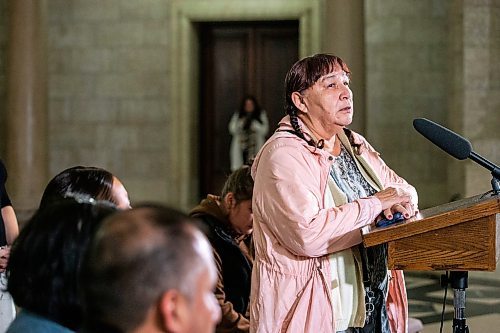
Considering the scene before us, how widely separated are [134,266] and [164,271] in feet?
0.15

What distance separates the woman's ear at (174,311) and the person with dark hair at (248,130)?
38.7 ft

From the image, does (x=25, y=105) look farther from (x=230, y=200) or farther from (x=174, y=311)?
(x=174, y=311)

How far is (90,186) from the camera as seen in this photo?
2.43 metres

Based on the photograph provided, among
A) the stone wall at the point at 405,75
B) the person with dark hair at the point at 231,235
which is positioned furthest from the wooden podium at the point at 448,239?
the stone wall at the point at 405,75

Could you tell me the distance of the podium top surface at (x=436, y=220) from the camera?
2.65 meters

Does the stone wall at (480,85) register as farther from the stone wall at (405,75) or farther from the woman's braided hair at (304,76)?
the woman's braided hair at (304,76)

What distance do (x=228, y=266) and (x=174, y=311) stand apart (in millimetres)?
2418

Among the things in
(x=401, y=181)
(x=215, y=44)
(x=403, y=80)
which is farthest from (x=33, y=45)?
(x=401, y=181)

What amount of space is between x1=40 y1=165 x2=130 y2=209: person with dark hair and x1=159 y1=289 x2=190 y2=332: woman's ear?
1.00m

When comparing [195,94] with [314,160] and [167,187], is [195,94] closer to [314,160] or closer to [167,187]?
[167,187]

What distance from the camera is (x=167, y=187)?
537 inches

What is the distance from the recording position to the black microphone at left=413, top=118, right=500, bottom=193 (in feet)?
9.00

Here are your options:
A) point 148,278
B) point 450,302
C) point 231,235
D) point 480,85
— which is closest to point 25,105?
point 480,85

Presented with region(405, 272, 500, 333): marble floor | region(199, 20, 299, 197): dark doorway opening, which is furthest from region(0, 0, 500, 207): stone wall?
region(405, 272, 500, 333): marble floor
